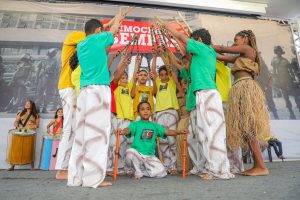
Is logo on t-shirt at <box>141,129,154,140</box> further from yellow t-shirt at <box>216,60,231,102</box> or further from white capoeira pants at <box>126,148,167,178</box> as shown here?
yellow t-shirt at <box>216,60,231,102</box>

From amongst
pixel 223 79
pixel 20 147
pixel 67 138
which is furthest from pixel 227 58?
pixel 20 147

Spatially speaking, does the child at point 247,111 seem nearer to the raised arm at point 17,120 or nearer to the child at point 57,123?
the child at point 57,123

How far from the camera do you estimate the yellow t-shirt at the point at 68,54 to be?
2.89m

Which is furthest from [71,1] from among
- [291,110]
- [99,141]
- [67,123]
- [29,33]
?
[291,110]

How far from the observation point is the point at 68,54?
295 cm

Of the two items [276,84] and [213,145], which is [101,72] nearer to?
[213,145]

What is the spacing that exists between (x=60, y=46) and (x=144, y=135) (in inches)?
133

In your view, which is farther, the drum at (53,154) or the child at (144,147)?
the drum at (53,154)

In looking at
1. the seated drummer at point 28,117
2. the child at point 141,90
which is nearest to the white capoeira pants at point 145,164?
the child at point 141,90

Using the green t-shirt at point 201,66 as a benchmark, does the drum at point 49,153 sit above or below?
below

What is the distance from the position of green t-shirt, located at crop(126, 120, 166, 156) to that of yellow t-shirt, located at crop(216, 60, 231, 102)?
96 cm

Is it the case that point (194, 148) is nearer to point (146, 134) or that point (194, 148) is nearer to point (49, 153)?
point (146, 134)

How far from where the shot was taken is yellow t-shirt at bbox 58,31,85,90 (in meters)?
2.89

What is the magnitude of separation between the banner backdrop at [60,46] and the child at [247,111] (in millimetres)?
2574
